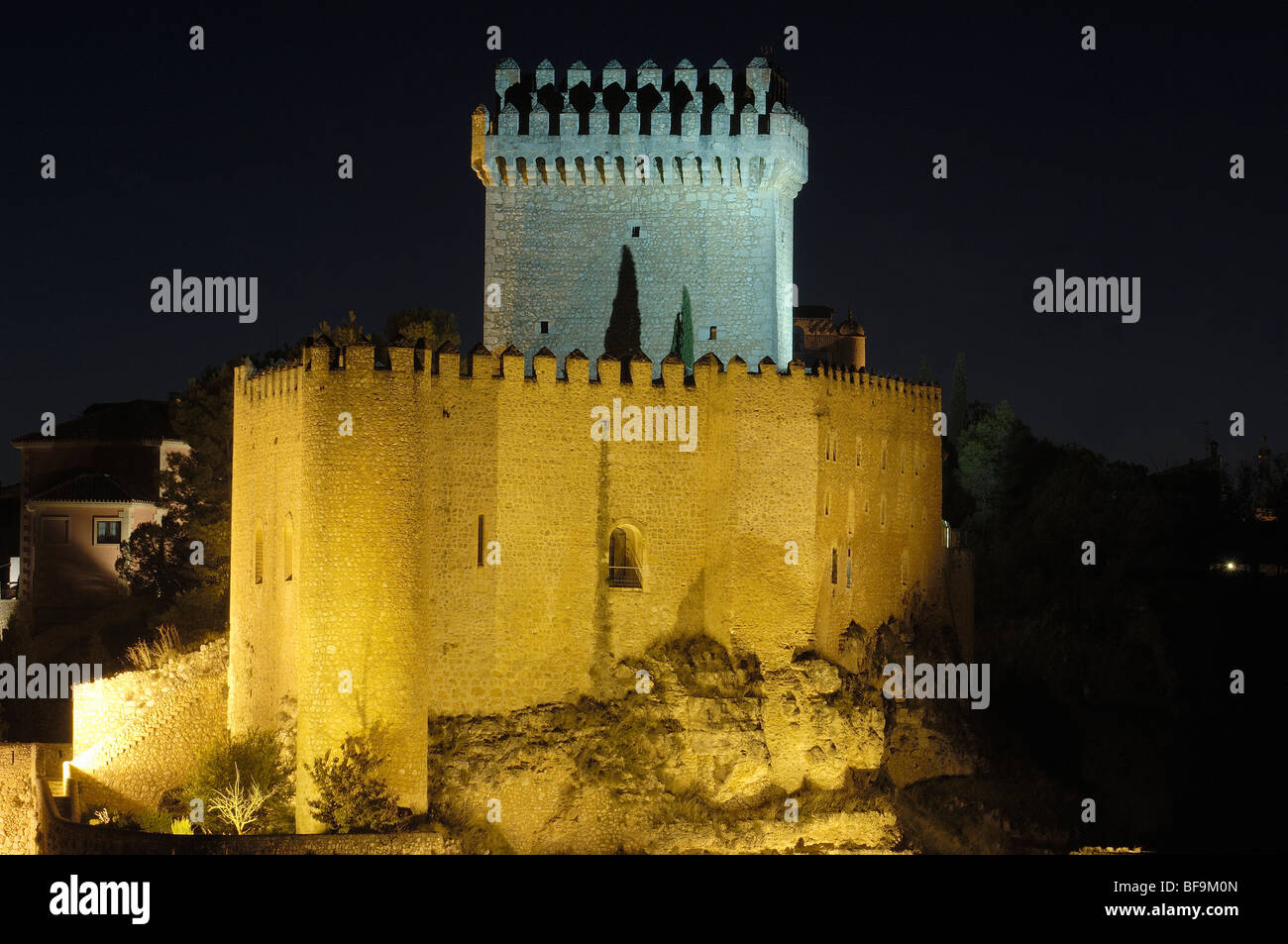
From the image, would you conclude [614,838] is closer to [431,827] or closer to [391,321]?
[431,827]

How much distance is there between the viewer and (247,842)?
1432 inches

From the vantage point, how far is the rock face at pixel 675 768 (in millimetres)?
38594

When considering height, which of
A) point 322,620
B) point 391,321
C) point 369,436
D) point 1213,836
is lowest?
point 1213,836

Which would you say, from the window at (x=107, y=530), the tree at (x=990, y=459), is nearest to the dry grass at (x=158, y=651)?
the window at (x=107, y=530)

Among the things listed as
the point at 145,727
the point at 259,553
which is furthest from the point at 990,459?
the point at 145,727

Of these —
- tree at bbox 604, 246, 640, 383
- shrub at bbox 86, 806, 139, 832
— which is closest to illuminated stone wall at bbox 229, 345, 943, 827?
shrub at bbox 86, 806, 139, 832

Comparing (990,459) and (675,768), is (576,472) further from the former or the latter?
(990,459)

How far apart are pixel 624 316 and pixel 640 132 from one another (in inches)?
187

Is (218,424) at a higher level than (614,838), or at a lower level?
higher

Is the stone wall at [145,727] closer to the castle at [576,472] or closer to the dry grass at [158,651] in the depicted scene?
the dry grass at [158,651]

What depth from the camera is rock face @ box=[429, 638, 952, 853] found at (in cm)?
3859
